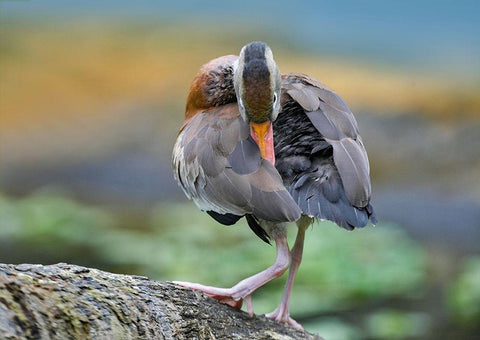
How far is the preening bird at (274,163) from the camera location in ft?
10.1

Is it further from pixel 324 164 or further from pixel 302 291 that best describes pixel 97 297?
pixel 302 291

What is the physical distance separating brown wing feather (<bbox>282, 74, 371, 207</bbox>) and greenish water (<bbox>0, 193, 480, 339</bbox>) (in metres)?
2.20

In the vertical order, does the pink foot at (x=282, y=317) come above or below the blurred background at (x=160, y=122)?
below

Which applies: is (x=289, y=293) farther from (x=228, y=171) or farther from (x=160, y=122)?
(x=160, y=122)

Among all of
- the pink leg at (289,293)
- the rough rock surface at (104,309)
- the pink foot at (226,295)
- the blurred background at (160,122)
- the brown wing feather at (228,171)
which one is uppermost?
the blurred background at (160,122)

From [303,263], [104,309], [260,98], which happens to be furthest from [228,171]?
[303,263]

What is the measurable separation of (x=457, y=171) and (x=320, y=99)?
543 centimetres

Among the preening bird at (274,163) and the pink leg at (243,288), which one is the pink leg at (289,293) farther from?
the pink leg at (243,288)

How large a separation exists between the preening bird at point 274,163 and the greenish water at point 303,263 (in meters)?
2.16

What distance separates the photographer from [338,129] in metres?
3.40

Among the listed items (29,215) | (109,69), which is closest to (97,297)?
(29,215)

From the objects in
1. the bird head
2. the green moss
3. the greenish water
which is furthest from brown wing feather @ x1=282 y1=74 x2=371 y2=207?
the green moss

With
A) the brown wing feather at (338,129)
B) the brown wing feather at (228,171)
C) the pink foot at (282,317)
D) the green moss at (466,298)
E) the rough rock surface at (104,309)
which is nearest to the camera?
the rough rock surface at (104,309)

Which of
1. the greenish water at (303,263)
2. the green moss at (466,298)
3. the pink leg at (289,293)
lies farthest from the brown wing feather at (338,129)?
the green moss at (466,298)
